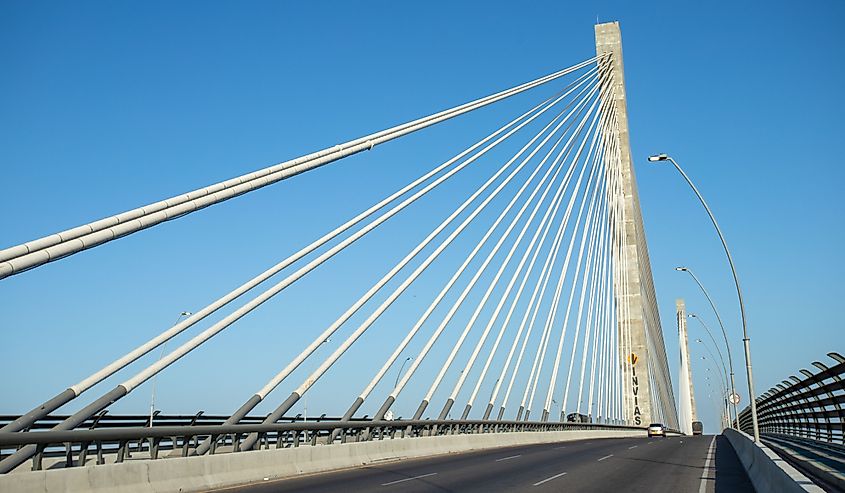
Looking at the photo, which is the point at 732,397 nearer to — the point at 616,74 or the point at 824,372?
the point at 616,74

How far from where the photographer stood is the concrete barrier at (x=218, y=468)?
34.8 ft

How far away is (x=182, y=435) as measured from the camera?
13.5 meters

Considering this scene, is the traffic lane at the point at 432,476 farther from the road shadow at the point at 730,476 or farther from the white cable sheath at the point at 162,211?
the white cable sheath at the point at 162,211

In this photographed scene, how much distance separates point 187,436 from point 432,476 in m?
4.77

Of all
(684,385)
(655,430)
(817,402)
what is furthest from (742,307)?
(684,385)

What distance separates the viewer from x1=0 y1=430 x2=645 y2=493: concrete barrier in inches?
417

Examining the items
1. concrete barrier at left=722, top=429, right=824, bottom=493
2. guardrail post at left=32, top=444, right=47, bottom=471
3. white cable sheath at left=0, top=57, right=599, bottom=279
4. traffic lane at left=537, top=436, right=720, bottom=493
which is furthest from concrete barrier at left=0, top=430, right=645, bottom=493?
concrete barrier at left=722, top=429, right=824, bottom=493

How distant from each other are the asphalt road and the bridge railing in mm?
1083

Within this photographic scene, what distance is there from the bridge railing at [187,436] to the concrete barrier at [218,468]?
0.34 meters

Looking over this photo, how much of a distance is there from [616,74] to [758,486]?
111 ft

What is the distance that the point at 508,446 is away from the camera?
29.4 meters

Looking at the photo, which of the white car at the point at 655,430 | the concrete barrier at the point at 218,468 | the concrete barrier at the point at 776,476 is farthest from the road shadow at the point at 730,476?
the white car at the point at 655,430

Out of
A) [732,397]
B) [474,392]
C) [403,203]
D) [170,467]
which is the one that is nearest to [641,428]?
[732,397]

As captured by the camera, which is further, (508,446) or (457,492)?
(508,446)
